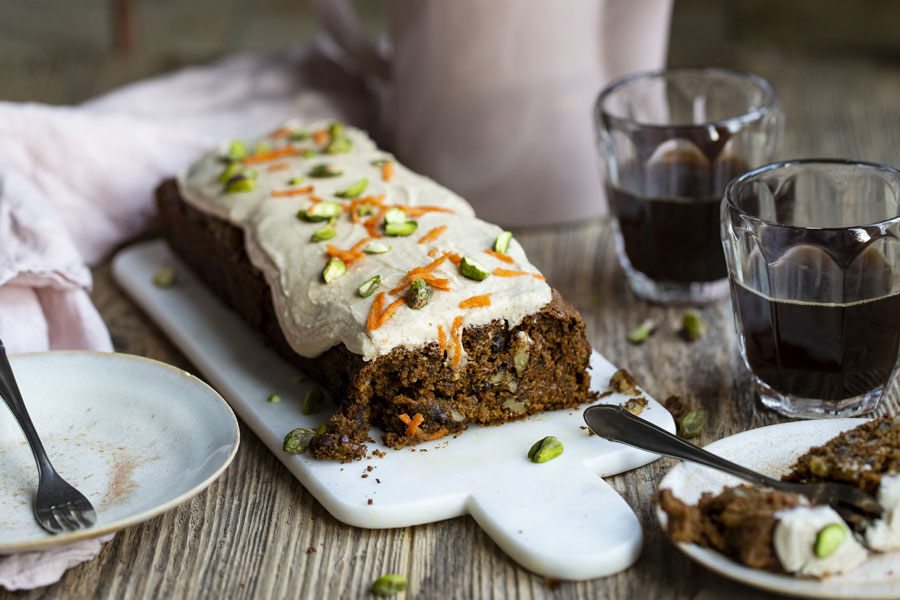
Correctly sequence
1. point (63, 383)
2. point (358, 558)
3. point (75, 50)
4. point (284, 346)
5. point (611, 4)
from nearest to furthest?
point (358, 558)
point (63, 383)
point (284, 346)
point (611, 4)
point (75, 50)

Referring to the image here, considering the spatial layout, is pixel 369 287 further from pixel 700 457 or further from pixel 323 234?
pixel 700 457

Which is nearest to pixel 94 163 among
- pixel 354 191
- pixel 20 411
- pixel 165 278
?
pixel 165 278

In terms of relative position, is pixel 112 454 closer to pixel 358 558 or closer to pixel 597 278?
pixel 358 558

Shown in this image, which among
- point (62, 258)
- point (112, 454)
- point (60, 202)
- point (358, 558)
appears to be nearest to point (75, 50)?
point (60, 202)

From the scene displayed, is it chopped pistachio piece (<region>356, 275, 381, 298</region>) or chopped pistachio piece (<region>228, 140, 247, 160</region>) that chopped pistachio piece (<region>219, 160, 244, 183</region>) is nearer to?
chopped pistachio piece (<region>228, 140, 247, 160</region>)

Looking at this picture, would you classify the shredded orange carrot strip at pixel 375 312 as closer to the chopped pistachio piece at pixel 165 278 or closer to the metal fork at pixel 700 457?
the metal fork at pixel 700 457

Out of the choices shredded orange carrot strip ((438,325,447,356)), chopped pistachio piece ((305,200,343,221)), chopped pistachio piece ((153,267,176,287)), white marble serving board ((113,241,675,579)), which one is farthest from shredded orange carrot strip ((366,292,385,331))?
→ chopped pistachio piece ((153,267,176,287))

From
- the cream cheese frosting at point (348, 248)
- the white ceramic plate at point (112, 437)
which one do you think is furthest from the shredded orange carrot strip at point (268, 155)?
the white ceramic plate at point (112, 437)
